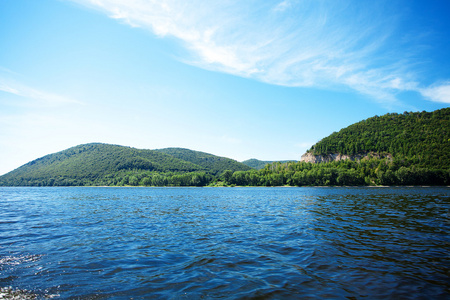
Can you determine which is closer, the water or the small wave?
the small wave

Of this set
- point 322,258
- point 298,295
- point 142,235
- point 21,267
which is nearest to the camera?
point 298,295

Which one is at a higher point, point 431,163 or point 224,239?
point 431,163

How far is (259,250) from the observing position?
14.4m

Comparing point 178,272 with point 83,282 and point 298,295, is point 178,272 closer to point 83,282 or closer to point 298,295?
point 83,282

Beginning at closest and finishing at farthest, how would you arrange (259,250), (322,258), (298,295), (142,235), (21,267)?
(298,295) < (21,267) < (322,258) < (259,250) < (142,235)

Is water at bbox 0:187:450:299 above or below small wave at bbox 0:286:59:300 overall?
below

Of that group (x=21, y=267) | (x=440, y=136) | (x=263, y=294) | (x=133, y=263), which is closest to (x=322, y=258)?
(x=263, y=294)

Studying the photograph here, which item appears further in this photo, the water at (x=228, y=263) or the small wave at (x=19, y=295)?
the water at (x=228, y=263)

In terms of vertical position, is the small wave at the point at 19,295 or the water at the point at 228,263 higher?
the small wave at the point at 19,295

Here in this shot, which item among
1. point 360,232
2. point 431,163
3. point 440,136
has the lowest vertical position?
point 360,232

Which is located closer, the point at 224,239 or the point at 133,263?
the point at 133,263

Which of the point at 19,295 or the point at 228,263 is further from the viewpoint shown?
the point at 228,263

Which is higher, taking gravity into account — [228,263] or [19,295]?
[19,295]

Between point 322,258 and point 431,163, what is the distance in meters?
206
